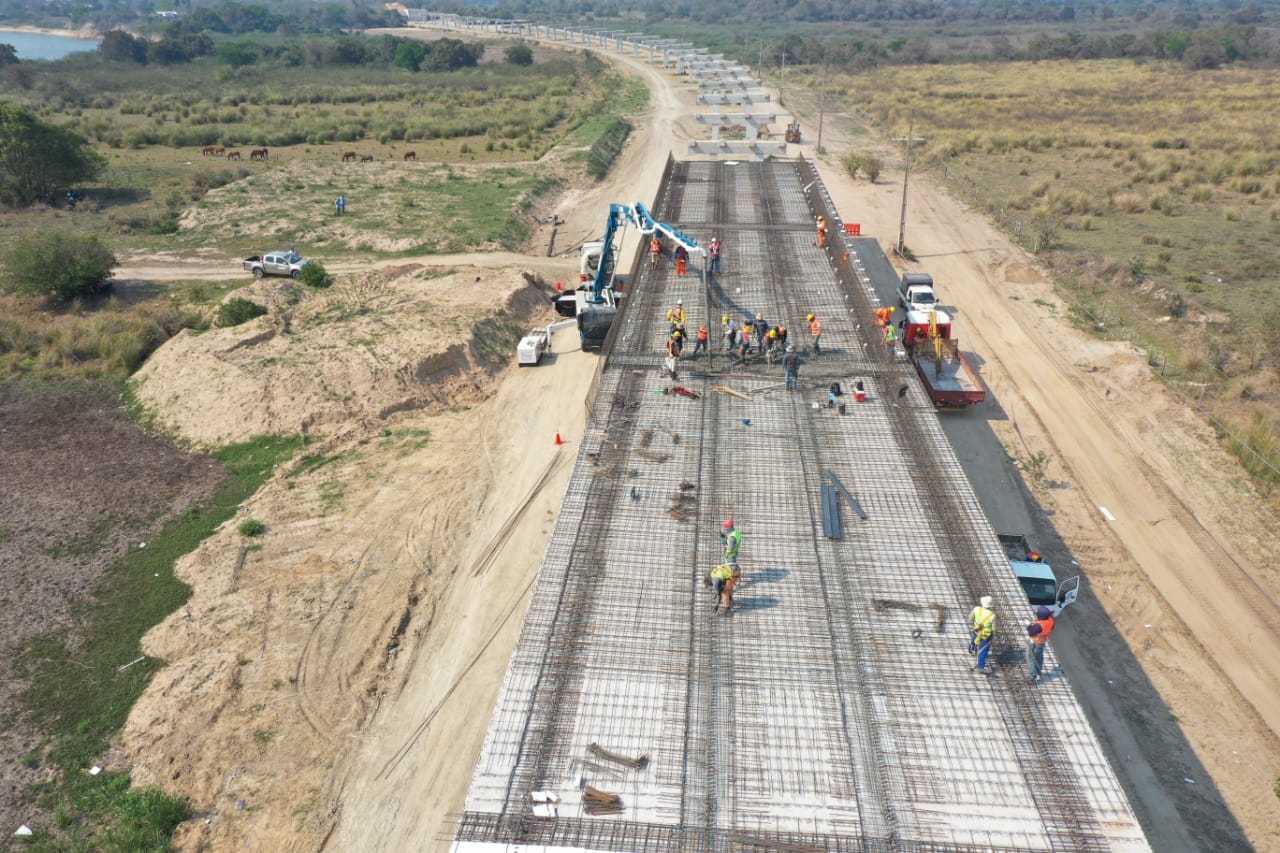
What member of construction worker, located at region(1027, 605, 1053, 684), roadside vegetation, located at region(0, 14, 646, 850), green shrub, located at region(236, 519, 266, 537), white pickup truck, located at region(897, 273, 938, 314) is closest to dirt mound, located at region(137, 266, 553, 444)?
roadside vegetation, located at region(0, 14, 646, 850)

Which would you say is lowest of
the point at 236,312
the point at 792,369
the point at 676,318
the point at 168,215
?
the point at 236,312

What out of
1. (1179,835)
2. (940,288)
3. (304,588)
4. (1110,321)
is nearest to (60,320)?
(304,588)

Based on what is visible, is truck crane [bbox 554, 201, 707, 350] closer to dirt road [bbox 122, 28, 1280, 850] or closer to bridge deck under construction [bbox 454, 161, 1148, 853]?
dirt road [bbox 122, 28, 1280, 850]

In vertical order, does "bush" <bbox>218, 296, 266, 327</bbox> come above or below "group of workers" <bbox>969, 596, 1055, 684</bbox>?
above

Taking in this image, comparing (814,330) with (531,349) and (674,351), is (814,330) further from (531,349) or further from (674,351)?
(531,349)

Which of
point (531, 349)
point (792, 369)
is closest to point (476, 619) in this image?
point (792, 369)

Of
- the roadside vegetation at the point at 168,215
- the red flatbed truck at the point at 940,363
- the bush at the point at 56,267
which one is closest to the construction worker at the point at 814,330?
the red flatbed truck at the point at 940,363
